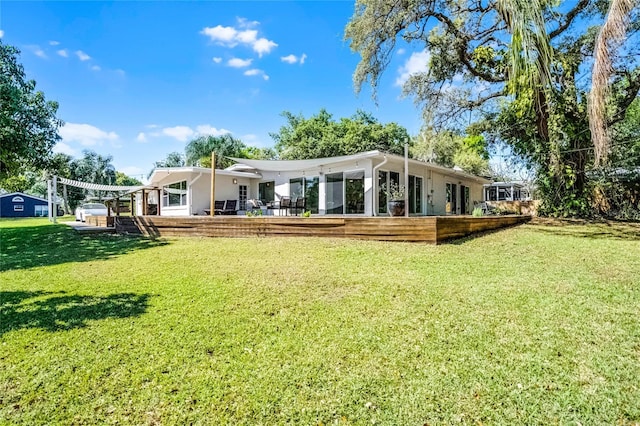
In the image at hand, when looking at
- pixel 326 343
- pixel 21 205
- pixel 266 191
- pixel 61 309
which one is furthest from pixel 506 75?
pixel 21 205

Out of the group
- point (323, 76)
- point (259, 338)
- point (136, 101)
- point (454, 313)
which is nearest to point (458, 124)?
point (323, 76)

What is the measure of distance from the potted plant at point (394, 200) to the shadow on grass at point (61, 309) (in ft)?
24.3

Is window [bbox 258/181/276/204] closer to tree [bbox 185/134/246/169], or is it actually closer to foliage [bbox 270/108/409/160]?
foliage [bbox 270/108/409/160]

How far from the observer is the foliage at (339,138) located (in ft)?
87.0

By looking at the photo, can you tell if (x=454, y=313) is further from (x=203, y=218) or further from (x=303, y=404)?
(x=203, y=218)

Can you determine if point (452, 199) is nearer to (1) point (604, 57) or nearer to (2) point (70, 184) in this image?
(1) point (604, 57)

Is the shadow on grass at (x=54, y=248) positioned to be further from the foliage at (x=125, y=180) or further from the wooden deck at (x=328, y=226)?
the foliage at (x=125, y=180)

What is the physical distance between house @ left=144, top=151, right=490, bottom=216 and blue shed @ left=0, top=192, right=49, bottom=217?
102 ft

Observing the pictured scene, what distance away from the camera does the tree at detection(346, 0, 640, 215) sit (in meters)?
10.3

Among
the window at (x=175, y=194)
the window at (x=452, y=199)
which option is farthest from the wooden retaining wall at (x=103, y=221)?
the window at (x=452, y=199)

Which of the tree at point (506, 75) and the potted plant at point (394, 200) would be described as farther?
the tree at point (506, 75)

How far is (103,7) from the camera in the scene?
8.88 meters

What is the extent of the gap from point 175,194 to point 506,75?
14421 mm

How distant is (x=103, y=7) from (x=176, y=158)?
1291 inches
